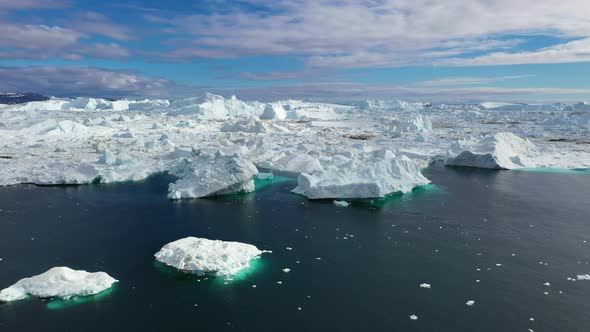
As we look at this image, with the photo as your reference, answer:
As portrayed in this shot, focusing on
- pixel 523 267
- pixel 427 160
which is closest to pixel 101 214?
pixel 523 267

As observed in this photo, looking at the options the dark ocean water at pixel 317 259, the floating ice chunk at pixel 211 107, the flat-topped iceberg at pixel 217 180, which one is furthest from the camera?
the floating ice chunk at pixel 211 107

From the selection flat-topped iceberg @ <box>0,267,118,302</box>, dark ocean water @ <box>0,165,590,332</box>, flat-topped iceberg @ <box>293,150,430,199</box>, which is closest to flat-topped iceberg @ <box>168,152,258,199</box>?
dark ocean water @ <box>0,165,590,332</box>

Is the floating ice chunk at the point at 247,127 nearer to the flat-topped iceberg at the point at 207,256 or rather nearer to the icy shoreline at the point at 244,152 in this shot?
the icy shoreline at the point at 244,152

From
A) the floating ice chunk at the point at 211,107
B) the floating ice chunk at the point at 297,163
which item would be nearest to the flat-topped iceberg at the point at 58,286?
the floating ice chunk at the point at 297,163

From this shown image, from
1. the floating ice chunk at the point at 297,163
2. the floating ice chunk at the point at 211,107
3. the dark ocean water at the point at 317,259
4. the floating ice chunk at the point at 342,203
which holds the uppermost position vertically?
the floating ice chunk at the point at 211,107

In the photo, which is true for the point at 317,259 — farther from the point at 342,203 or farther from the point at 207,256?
the point at 342,203

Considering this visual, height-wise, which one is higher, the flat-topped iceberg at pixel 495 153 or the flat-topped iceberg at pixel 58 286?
the flat-topped iceberg at pixel 495 153

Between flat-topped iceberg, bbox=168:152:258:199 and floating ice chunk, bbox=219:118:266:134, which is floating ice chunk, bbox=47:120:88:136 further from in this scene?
flat-topped iceberg, bbox=168:152:258:199

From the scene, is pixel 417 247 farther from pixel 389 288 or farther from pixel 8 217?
pixel 8 217
